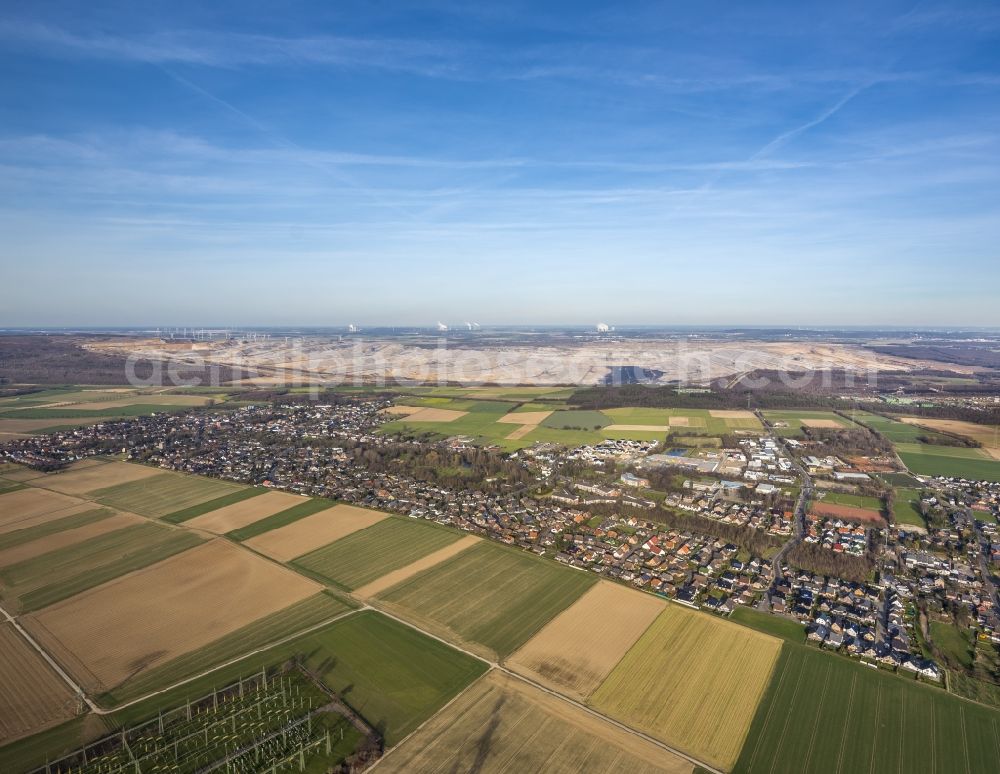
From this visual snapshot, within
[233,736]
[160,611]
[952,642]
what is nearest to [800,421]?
[952,642]

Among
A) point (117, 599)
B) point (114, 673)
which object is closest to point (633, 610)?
point (114, 673)

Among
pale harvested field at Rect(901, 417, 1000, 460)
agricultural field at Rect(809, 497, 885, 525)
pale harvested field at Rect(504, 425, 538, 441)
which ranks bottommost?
agricultural field at Rect(809, 497, 885, 525)

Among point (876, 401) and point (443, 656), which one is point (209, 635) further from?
point (876, 401)

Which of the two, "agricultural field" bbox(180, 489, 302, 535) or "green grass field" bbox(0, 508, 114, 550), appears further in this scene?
"agricultural field" bbox(180, 489, 302, 535)

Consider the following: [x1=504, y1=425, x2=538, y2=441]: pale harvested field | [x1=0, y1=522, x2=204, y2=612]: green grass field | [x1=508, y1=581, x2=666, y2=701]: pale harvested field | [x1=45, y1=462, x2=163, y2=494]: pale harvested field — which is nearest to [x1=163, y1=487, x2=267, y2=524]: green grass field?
[x1=0, y1=522, x2=204, y2=612]: green grass field

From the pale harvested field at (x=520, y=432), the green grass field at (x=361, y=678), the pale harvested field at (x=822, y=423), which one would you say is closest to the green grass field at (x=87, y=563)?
the green grass field at (x=361, y=678)

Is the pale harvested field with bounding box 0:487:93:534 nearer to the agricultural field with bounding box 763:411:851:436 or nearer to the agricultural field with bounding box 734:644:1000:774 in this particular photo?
the agricultural field with bounding box 734:644:1000:774

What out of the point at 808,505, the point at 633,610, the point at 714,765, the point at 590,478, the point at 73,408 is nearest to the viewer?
the point at 714,765
